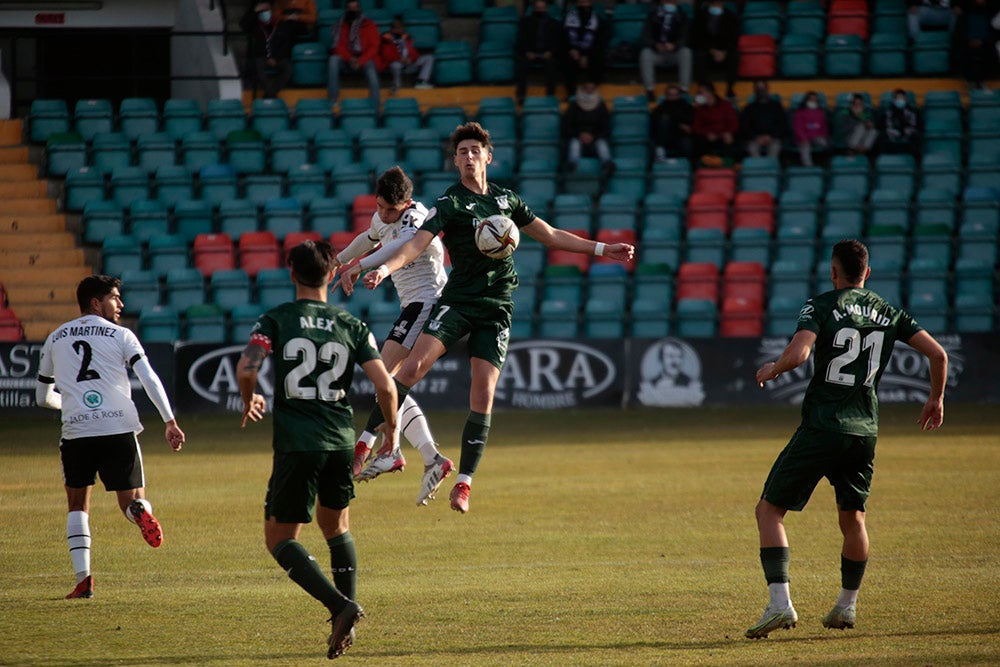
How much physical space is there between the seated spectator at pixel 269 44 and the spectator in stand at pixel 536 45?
4.54m

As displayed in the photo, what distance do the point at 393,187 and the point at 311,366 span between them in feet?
9.52

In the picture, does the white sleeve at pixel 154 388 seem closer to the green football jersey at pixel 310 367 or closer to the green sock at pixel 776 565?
the green football jersey at pixel 310 367

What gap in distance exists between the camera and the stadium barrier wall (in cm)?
1964

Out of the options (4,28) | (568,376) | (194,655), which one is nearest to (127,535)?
(194,655)

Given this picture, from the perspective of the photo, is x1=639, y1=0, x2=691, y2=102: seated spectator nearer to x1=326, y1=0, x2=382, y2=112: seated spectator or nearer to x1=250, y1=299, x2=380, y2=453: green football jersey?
x1=326, y1=0, x2=382, y2=112: seated spectator

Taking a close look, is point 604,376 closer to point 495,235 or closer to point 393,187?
point 393,187

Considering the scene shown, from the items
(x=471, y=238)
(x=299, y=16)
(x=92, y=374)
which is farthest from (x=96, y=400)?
(x=299, y=16)

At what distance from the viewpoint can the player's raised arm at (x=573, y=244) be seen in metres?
8.60

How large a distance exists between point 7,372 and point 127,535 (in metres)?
9.61

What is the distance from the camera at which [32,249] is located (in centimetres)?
2311

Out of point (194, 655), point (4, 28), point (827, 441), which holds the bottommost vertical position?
point (194, 655)

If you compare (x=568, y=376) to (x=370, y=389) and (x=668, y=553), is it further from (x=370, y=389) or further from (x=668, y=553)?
(x=668, y=553)

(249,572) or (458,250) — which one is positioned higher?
(458,250)

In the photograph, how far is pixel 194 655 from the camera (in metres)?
6.67
